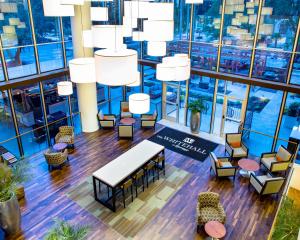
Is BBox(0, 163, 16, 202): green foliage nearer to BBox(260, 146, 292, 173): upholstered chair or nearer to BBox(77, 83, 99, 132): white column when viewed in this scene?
BBox(77, 83, 99, 132): white column

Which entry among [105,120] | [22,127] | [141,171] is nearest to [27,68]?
[22,127]

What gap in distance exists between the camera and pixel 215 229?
6484 millimetres

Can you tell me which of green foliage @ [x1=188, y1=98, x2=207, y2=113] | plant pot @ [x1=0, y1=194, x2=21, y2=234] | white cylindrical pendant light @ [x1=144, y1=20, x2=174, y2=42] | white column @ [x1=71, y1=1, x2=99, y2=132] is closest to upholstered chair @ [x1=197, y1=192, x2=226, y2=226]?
white cylindrical pendant light @ [x1=144, y1=20, x2=174, y2=42]

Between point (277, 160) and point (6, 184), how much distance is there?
8.26 meters

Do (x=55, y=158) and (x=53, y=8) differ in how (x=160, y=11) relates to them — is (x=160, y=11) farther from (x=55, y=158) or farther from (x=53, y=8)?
(x=55, y=158)

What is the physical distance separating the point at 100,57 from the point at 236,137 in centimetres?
847

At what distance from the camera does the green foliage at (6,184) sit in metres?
6.32

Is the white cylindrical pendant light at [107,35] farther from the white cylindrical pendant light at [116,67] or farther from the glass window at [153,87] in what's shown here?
the glass window at [153,87]

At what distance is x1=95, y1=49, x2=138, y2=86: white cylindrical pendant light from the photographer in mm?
2771

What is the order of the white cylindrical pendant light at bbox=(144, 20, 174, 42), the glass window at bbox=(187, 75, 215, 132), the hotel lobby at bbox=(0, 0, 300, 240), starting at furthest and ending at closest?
the glass window at bbox=(187, 75, 215, 132) < the hotel lobby at bbox=(0, 0, 300, 240) < the white cylindrical pendant light at bbox=(144, 20, 174, 42)

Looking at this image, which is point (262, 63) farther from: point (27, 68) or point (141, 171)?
point (27, 68)

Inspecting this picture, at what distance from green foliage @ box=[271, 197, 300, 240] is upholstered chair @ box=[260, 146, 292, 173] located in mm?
4260

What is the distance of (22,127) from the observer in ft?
32.3

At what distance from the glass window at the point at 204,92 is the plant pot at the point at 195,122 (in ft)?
1.88
